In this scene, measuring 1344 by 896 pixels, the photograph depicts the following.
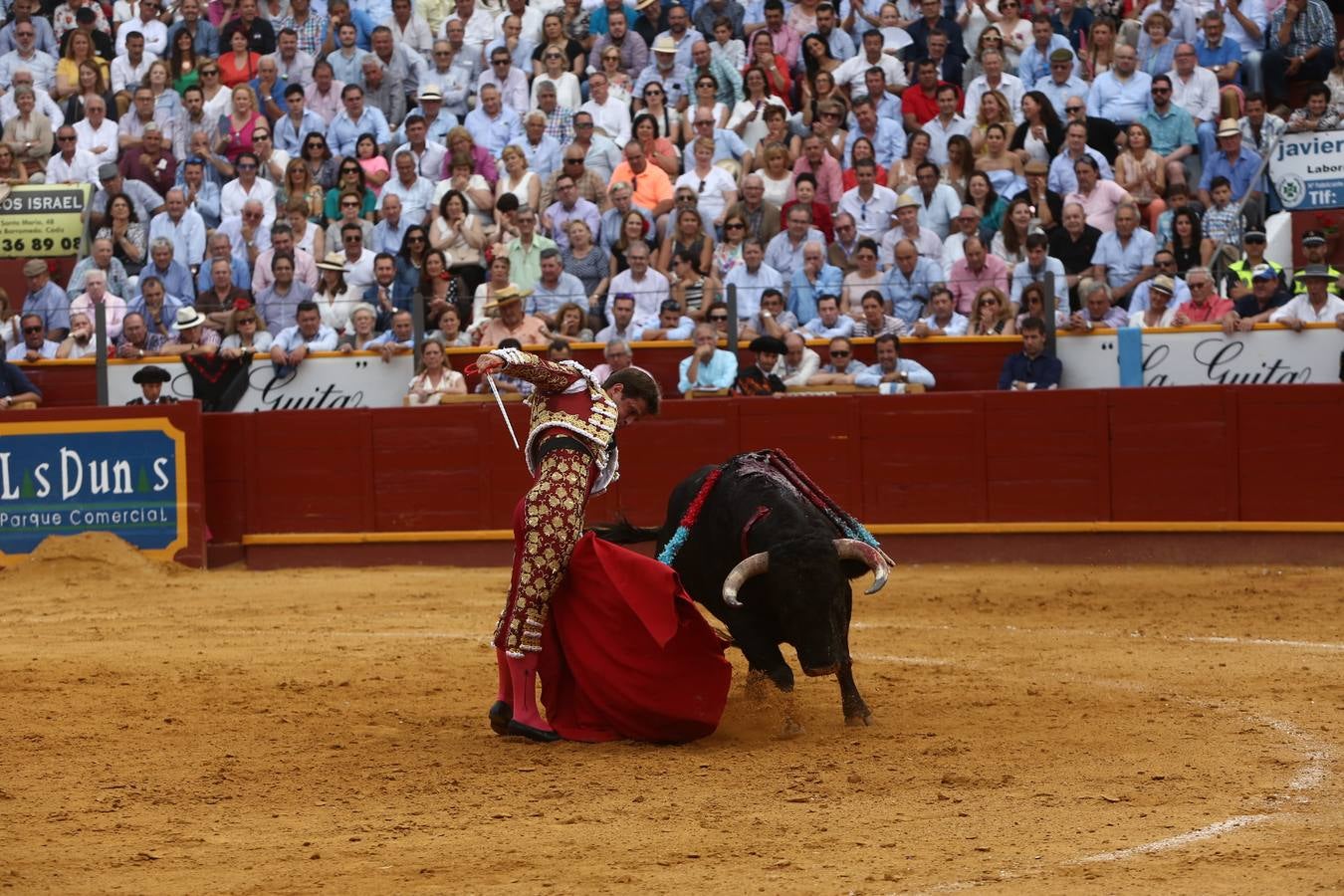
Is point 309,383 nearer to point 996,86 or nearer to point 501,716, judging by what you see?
point 996,86

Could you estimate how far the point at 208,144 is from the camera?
14820 millimetres

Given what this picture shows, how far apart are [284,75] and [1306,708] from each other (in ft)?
37.8

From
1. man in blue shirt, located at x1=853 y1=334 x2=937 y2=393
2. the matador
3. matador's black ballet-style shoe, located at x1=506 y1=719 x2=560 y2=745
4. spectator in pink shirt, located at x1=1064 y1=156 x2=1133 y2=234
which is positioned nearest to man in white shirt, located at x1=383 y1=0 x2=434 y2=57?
man in blue shirt, located at x1=853 y1=334 x2=937 y2=393

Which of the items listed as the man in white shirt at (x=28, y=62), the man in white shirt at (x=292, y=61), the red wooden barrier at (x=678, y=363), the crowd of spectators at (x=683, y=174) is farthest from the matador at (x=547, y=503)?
the man in white shirt at (x=28, y=62)

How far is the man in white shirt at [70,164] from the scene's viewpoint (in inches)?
583

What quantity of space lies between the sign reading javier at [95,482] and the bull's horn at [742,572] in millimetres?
6769

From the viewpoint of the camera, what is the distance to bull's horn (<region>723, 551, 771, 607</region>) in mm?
6145

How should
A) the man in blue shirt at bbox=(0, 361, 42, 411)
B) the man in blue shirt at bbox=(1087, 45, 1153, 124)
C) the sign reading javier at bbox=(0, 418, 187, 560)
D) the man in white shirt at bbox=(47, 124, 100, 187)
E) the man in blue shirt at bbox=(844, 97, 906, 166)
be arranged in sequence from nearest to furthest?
the sign reading javier at bbox=(0, 418, 187, 560), the man in blue shirt at bbox=(0, 361, 42, 411), the man in blue shirt at bbox=(1087, 45, 1153, 124), the man in blue shirt at bbox=(844, 97, 906, 166), the man in white shirt at bbox=(47, 124, 100, 187)

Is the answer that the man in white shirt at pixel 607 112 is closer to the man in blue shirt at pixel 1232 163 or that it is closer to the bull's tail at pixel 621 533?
the man in blue shirt at pixel 1232 163

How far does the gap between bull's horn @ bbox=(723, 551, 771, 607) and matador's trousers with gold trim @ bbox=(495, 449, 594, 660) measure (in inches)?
21.9

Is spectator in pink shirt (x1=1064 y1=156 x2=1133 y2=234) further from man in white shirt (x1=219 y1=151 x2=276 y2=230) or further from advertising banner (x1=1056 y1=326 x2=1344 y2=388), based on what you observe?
man in white shirt (x1=219 y1=151 x2=276 y2=230)

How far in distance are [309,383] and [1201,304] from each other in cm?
593

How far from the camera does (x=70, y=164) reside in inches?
585

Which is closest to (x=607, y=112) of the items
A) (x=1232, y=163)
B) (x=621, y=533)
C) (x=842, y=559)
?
(x=1232, y=163)
